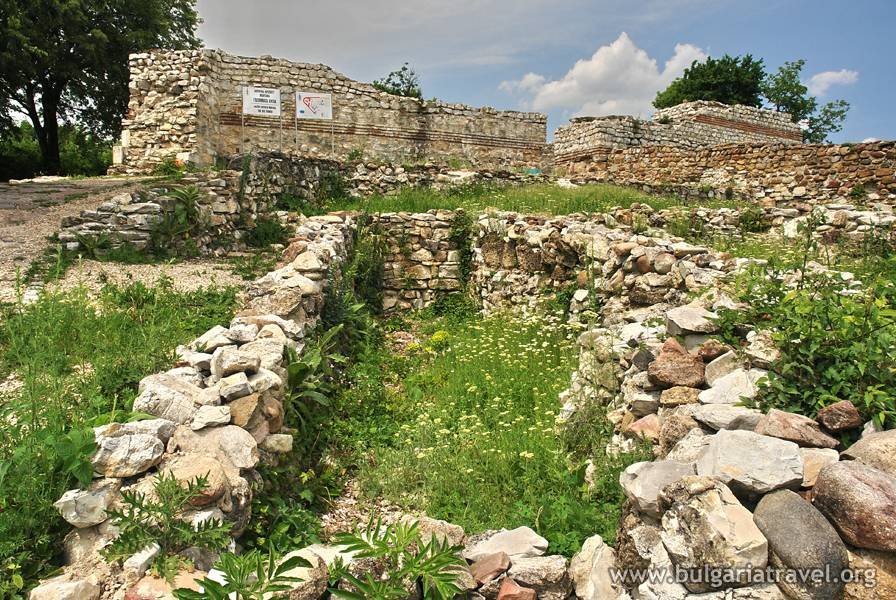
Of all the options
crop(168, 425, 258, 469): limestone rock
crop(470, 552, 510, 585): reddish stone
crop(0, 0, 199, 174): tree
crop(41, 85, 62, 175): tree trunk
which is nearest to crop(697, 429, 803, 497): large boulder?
crop(470, 552, 510, 585): reddish stone

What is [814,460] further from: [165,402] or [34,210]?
[34,210]

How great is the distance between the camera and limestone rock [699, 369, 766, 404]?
3.40m

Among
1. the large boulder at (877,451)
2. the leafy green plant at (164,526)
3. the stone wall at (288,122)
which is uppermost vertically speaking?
the stone wall at (288,122)

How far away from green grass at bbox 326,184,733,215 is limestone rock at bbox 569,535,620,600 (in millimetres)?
7773

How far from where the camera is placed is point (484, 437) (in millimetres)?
4988

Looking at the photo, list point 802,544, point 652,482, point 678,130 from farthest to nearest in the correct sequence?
1. point 678,130
2. point 652,482
3. point 802,544

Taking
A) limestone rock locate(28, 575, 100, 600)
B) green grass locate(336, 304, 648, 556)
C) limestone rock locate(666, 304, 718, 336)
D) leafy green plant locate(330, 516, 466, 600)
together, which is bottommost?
green grass locate(336, 304, 648, 556)

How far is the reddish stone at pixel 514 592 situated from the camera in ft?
9.02

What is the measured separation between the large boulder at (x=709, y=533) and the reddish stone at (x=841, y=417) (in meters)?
0.90

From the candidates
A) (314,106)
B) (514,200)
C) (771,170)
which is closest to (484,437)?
(514,200)

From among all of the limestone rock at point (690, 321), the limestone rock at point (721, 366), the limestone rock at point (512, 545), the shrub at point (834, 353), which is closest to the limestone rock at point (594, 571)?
the limestone rock at point (512, 545)

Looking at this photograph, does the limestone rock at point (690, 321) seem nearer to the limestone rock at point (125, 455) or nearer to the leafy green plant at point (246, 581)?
the leafy green plant at point (246, 581)

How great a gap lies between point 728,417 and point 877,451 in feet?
2.39

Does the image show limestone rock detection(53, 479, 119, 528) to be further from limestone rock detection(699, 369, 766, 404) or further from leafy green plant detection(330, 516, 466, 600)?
limestone rock detection(699, 369, 766, 404)
